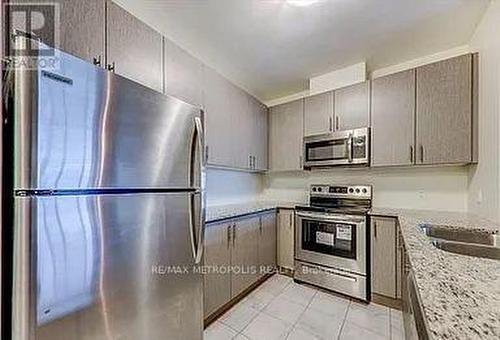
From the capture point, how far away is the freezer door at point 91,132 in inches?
34.7

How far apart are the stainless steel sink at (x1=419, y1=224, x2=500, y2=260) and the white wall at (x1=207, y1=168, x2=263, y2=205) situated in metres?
2.10

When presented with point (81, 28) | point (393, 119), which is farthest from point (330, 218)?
point (81, 28)

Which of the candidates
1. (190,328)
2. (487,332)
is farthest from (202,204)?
(487,332)

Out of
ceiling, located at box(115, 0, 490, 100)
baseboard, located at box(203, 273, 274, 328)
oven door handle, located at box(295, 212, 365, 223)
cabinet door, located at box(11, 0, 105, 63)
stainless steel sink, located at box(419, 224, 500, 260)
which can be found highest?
ceiling, located at box(115, 0, 490, 100)

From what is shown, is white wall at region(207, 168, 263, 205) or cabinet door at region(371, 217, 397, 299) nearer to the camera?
cabinet door at region(371, 217, 397, 299)

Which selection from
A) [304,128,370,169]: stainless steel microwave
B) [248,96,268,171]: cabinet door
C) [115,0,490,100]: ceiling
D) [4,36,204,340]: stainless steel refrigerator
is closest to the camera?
[4,36,204,340]: stainless steel refrigerator

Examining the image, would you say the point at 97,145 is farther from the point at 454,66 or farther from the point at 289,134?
the point at 454,66

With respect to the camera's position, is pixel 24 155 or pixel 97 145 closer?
pixel 24 155

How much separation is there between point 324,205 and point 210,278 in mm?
1600

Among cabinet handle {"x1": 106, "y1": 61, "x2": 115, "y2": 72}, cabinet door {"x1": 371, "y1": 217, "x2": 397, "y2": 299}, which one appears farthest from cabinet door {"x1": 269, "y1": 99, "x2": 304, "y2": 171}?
cabinet handle {"x1": 106, "y1": 61, "x2": 115, "y2": 72}

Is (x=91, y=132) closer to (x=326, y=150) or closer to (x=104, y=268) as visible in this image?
(x=104, y=268)

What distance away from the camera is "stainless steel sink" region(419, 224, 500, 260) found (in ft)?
3.95

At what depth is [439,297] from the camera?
0.60m

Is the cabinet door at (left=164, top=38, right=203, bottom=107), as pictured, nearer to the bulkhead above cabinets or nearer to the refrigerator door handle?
the refrigerator door handle
